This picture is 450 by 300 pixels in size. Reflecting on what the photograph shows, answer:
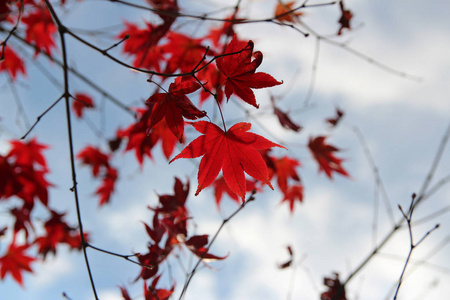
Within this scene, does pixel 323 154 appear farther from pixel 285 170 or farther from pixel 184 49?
pixel 184 49

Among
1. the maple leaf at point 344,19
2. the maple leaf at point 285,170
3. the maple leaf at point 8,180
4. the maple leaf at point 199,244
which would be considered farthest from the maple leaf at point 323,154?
the maple leaf at point 8,180

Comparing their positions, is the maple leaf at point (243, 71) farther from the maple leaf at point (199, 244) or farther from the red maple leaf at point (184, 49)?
the red maple leaf at point (184, 49)

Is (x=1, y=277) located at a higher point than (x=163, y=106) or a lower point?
higher

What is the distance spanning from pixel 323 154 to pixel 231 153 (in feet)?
3.47

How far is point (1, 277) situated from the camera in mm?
2398

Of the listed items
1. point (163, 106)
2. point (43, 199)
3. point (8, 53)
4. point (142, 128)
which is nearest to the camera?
point (163, 106)

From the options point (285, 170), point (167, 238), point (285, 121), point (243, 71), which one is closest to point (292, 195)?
point (285, 170)

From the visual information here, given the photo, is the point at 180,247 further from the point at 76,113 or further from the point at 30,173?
the point at 76,113

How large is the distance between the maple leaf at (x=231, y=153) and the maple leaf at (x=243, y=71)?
91 mm

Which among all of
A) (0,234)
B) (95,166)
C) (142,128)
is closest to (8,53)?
(95,166)

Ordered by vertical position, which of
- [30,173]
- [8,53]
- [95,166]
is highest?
[8,53]

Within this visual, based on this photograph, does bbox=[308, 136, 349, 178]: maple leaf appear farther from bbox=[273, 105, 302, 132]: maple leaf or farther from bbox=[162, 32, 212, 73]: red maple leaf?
bbox=[162, 32, 212, 73]: red maple leaf

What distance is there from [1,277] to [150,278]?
1894 mm

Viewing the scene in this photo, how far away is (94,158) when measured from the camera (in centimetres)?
300
